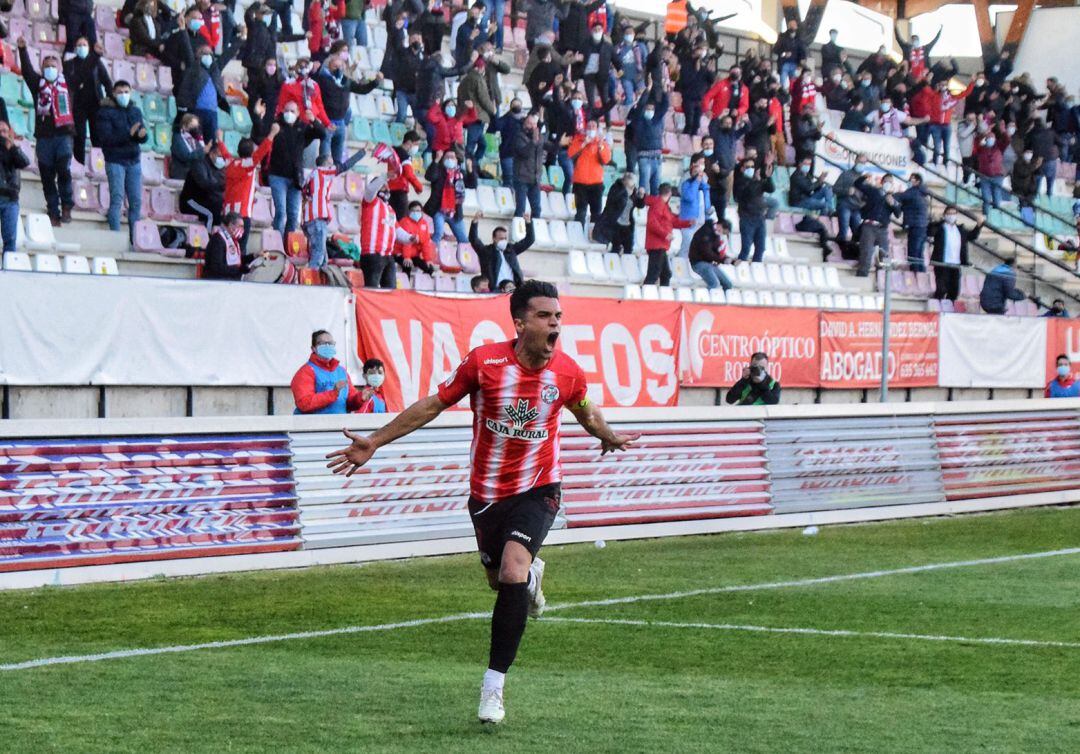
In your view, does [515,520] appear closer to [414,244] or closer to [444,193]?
[414,244]

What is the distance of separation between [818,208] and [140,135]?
15.3m

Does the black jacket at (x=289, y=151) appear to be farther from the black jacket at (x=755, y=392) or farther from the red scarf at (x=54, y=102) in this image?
the black jacket at (x=755, y=392)

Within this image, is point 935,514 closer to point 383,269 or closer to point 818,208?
point 383,269

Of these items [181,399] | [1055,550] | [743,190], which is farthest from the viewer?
[743,190]

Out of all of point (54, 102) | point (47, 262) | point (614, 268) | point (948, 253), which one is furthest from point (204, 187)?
point (948, 253)

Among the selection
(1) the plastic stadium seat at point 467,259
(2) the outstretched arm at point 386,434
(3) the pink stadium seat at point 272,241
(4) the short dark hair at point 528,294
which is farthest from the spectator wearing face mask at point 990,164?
(2) the outstretched arm at point 386,434

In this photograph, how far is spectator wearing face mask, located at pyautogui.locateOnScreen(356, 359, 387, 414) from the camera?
16.8 m

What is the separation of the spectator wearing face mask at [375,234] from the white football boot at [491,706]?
44.7 ft

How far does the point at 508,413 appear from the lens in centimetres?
834

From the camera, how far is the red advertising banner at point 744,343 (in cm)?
2314

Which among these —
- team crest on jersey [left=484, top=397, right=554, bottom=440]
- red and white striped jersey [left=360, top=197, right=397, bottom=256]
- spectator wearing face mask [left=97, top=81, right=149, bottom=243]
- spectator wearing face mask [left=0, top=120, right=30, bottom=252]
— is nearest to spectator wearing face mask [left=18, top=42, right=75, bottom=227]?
spectator wearing face mask [left=97, top=81, right=149, bottom=243]

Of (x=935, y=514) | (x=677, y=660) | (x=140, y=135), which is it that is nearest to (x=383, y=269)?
(x=140, y=135)

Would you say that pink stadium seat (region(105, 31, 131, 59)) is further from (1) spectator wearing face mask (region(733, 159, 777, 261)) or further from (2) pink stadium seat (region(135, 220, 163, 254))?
(1) spectator wearing face mask (region(733, 159, 777, 261))

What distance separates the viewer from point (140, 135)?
20.2m
